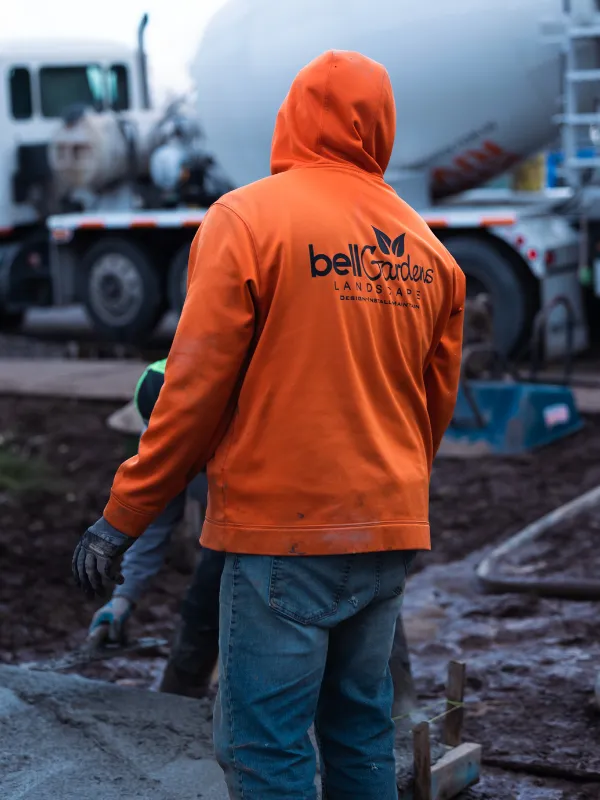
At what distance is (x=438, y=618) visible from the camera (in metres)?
5.07

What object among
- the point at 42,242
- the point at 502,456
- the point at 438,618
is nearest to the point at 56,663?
the point at 438,618

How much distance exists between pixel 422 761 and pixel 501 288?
738 centimetres

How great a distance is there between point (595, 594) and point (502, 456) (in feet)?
8.58

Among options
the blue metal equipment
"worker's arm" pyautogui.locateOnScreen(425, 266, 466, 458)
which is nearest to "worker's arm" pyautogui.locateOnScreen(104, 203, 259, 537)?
"worker's arm" pyautogui.locateOnScreen(425, 266, 466, 458)

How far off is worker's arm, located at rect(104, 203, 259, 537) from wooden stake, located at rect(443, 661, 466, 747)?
1341 millimetres

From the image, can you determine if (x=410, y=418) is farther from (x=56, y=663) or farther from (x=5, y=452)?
(x=5, y=452)

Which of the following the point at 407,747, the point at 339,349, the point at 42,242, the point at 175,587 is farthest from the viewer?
the point at 42,242

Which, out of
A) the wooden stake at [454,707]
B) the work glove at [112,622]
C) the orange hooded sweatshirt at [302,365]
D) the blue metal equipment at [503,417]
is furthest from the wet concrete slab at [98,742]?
the blue metal equipment at [503,417]

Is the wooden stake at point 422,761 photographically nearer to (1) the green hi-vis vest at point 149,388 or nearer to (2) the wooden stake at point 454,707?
(2) the wooden stake at point 454,707

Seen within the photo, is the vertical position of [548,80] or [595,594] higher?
[548,80]

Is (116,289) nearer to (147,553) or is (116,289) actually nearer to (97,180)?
(97,180)

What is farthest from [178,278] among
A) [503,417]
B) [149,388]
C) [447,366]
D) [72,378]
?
[447,366]

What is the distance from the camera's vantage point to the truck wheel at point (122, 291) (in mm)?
12227

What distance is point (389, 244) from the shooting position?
8.25ft
